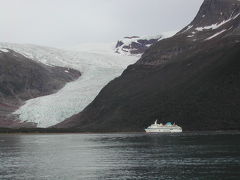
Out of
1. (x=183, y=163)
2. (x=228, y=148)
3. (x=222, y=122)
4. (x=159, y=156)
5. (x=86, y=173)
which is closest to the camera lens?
(x=86, y=173)

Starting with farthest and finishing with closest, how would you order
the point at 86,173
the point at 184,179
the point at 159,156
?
the point at 159,156
the point at 86,173
the point at 184,179

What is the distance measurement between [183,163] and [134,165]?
7.25 metres

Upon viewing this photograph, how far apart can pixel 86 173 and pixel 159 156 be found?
2357 cm

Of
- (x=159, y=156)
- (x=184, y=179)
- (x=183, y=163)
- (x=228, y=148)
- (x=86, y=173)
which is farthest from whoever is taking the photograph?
(x=228, y=148)

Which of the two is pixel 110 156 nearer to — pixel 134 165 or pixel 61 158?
pixel 61 158

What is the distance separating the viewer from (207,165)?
77.8m

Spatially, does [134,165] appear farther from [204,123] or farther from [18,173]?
[204,123]

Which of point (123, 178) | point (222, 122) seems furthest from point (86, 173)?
point (222, 122)

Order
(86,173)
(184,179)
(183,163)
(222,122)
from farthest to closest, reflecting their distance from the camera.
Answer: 1. (222,122)
2. (183,163)
3. (86,173)
4. (184,179)

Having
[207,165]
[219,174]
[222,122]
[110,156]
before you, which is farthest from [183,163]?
[222,122]

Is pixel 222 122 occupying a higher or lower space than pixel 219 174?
higher

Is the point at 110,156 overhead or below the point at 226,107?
below

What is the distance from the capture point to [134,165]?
82.3 meters

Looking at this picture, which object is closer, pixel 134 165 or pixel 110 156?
pixel 134 165
